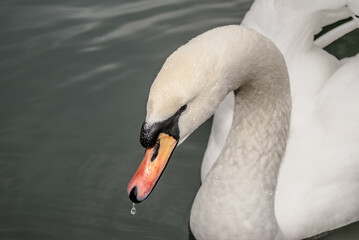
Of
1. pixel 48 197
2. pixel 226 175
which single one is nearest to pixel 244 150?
pixel 226 175

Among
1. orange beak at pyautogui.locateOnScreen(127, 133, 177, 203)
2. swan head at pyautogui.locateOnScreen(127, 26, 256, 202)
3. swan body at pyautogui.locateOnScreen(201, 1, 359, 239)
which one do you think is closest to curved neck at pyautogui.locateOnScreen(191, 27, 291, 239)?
swan body at pyautogui.locateOnScreen(201, 1, 359, 239)

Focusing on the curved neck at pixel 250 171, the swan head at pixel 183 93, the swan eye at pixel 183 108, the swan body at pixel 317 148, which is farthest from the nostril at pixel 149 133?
the swan body at pixel 317 148

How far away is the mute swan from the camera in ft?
9.33

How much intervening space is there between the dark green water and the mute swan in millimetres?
384

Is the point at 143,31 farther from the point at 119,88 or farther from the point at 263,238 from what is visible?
the point at 263,238

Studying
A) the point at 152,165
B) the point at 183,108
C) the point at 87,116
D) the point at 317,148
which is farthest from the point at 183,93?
the point at 87,116

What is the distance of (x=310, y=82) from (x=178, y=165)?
98 cm

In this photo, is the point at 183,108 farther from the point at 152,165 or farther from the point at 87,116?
the point at 87,116

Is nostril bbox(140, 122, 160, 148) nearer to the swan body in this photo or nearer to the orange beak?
the orange beak

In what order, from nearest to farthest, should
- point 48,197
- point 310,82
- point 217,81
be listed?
point 217,81 → point 310,82 → point 48,197

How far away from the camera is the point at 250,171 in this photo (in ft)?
11.1

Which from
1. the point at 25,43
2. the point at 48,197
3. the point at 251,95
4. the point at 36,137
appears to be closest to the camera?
the point at 251,95

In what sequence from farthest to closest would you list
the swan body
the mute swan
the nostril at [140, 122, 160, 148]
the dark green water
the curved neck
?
the dark green water < the swan body < the curved neck < the mute swan < the nostril at [140, 122, 160, 148]

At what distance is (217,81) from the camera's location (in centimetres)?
274
